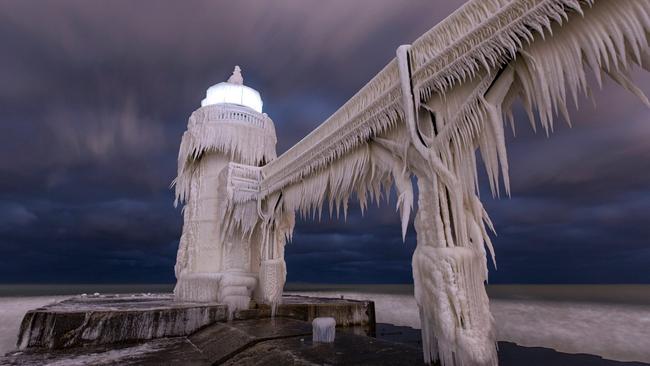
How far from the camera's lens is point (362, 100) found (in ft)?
23.6

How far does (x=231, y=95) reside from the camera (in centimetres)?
1567

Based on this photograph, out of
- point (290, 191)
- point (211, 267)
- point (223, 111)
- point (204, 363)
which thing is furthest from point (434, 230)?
point (223, 111)

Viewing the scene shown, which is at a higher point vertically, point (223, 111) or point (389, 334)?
point (223, 111)

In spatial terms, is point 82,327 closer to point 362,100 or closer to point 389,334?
point 362,100

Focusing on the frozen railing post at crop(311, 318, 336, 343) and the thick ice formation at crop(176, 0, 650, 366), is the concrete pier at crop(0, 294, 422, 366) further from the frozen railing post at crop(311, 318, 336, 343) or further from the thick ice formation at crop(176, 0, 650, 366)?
the thick ice formation at crop(176, 0, 650, 366)

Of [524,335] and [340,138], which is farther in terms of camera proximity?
[524,335]

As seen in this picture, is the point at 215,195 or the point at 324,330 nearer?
the point at 324,330

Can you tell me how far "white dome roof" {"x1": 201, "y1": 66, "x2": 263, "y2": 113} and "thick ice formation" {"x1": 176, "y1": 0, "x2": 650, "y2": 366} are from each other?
9.03 metres

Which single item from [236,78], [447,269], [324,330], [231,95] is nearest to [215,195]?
[231,95]

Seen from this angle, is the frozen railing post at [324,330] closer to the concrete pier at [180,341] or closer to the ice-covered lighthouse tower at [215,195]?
the concrete pier at [180,341]

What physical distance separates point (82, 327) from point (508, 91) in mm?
11646

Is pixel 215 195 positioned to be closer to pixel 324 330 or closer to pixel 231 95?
pixel 231 95

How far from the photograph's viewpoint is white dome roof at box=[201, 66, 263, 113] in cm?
1566

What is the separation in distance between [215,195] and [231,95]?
498 cm
